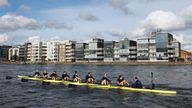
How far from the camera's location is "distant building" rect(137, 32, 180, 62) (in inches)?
6944

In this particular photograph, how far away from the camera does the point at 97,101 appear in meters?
36.6

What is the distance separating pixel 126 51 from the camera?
194375 mm

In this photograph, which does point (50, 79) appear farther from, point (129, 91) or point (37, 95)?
point (129, 91)

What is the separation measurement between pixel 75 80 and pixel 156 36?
451 feet

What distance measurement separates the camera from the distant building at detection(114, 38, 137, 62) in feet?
634

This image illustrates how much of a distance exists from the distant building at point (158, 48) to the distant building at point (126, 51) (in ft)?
16.3

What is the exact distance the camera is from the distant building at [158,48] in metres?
176

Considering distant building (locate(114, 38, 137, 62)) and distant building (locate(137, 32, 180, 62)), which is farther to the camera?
distant building (locate(114, 38, 137, 62))

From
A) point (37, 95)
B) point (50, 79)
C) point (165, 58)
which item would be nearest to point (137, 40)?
point (165, 58)

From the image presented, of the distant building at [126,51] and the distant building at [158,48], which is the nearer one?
the distant building at [158,48]

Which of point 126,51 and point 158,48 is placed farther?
point 126,51

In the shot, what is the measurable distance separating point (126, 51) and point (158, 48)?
23.4 meters

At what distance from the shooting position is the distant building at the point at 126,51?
19312 cm

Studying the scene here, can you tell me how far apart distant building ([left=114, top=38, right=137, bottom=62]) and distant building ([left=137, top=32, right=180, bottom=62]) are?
4965 mm
